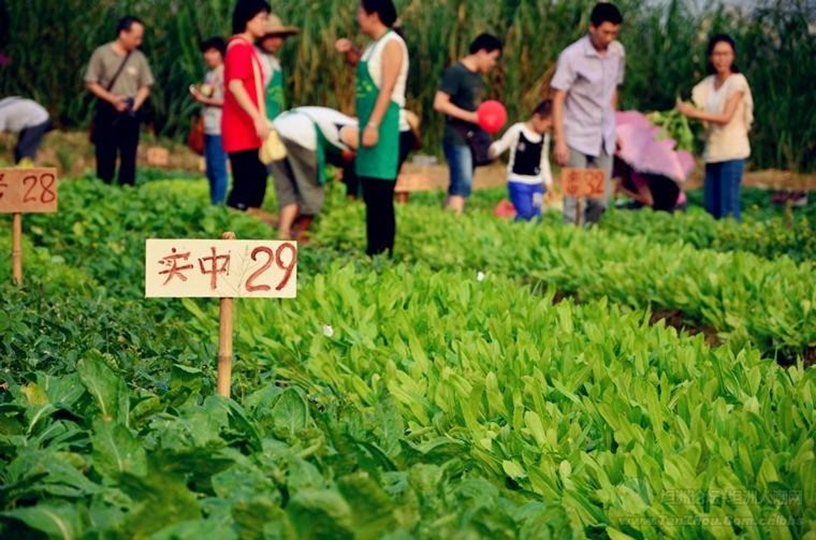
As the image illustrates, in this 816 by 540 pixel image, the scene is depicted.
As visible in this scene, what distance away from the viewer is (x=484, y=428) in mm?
3283

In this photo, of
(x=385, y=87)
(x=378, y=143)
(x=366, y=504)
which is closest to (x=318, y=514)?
(x=366, y=504)

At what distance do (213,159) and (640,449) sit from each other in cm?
834

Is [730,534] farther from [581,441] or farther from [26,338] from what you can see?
[26,338]

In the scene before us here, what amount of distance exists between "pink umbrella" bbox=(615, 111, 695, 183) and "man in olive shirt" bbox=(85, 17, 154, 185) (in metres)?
4.07

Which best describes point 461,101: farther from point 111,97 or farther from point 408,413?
point 408,413

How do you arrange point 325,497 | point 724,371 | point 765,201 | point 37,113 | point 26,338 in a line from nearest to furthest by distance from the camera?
point 325,497
point 724,371
point 26,338
point 37,113
point 765,201

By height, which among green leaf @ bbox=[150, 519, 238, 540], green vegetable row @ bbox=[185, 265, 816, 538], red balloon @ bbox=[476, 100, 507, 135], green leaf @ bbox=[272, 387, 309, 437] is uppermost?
red balloon @ bbox=[476, 100, 507, 135]

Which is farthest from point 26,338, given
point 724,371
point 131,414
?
point 724,371

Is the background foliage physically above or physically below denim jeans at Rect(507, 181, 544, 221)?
above

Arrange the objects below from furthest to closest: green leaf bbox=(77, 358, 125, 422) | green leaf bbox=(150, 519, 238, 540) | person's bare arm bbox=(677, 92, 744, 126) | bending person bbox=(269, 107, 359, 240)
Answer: person's bare arm bbox=(677, 92, 744, 126)
bending person bbox=(269, 107, 359, 240)
green leaf bbox=(77, 358, 125, 422)
green leaf bbox=(150, 519, 238, 540)

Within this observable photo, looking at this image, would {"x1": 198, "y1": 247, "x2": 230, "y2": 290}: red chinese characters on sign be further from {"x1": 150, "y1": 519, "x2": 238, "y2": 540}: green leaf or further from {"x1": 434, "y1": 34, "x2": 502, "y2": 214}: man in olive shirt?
{"x1": 434, "y1": 34, "x2": 502, "y2": 214}: man in olive shirt

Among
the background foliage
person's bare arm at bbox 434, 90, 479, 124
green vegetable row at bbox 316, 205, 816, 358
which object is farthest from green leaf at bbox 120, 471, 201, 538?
the background foliage

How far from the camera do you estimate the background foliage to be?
55.6ft

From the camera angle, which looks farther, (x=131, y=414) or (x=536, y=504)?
(x=131, y=414)
